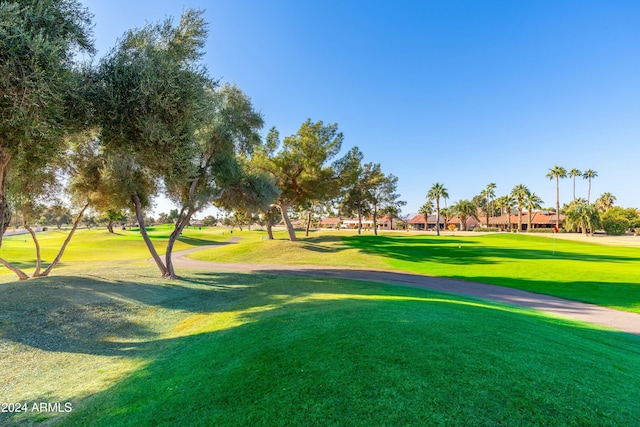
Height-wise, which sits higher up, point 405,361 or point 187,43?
point 187,43

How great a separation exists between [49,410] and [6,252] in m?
42.8

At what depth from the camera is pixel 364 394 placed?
3.65m

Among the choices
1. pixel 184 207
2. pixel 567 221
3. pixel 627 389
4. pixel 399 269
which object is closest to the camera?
pixel 627 389

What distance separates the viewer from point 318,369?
4449 mm

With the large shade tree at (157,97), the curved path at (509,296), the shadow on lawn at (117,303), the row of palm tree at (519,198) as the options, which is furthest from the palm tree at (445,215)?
the large shade tree at (157,97)

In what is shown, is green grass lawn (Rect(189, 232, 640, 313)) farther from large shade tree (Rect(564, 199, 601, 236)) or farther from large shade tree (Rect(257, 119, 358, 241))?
large shade tree (Rect(564, 199, 601, 236))

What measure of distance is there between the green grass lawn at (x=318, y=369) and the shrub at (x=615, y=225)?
86.6 metres

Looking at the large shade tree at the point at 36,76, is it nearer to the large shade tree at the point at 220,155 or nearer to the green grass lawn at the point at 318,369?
the green grass lawn at the point at 318,369

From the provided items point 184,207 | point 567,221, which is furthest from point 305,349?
point 567,221

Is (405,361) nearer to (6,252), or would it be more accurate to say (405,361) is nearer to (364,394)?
(364,394)

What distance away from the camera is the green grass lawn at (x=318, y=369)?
3.46 metres

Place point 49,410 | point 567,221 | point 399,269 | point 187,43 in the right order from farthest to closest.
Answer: point 567,221 → point 399,269 → point 187,43 → point 49,410

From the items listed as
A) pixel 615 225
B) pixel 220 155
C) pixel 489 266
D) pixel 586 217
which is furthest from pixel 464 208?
pixel 220 155

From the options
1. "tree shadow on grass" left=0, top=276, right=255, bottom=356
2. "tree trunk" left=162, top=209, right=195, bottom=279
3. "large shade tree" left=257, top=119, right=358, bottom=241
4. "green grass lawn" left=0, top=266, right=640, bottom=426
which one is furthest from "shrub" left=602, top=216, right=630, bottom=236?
"tree trunk" left=162, top=209, right=195, bottom=279
